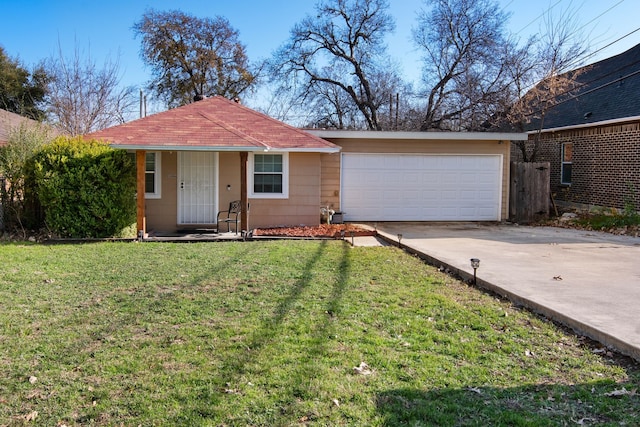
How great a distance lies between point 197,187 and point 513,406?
10629 mm

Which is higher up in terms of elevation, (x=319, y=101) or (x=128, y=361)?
(x=319, y=101)

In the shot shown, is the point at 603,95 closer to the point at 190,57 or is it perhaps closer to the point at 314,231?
the point at 314,231

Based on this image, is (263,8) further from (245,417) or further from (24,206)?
(245,417)

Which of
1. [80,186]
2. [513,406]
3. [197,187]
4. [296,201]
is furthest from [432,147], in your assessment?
[513,406]

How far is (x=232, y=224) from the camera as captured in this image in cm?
1280

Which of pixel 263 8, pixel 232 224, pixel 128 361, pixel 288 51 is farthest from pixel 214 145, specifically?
pixel 288 51

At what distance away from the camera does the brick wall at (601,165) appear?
14383 mm

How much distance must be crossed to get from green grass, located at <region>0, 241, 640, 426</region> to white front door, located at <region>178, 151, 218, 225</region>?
18.7 ft

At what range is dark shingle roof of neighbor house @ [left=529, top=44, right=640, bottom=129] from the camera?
15289mm

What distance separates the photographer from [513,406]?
3.20m

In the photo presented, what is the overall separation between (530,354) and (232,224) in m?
9.63

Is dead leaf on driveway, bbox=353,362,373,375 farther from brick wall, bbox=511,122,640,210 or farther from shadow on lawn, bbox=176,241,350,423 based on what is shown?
brick wall, bbox=511,122,640,210

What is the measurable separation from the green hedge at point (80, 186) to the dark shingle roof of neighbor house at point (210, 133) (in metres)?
0.60

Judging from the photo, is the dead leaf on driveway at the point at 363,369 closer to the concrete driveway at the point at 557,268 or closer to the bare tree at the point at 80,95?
the concrete driveway at the point at 557,268
